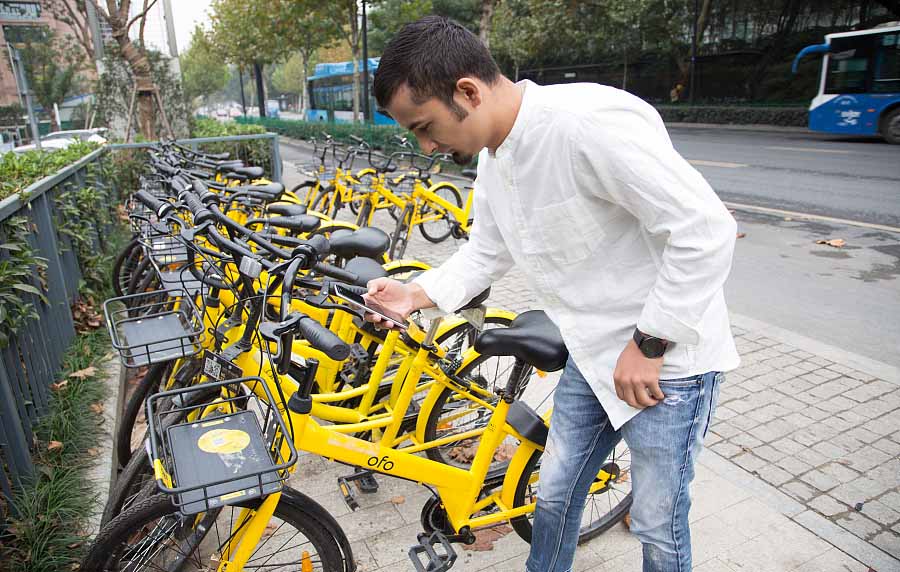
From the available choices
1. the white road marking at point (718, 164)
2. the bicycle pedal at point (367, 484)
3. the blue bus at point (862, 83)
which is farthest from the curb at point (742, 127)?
the bicycle pedal at point (367, 484)

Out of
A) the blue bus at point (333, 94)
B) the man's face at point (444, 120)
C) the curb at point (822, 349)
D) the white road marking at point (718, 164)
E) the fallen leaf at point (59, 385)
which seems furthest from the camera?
the blue bus at point (333, 94)

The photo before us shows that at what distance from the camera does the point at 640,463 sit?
1695 millimetres

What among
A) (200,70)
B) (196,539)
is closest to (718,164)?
(196,539)

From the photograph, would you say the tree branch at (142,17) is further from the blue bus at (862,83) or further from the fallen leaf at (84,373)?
the blue bus at (862,83)

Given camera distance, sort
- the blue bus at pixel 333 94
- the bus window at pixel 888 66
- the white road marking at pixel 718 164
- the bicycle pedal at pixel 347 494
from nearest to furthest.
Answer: the bicycle pedal at pixel 347 494, the white road marking at pixel 718 164, the bus window at pixel 888 66, the blue bus at pixel 333 94

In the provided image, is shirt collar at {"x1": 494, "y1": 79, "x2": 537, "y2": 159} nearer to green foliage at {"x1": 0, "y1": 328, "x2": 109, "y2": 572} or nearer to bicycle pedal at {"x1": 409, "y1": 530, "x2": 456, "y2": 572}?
bicycle pedal at {"x1": 409, "y1": 530, "x2": 456, "y2": 572}

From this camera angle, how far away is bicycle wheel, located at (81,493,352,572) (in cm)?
189

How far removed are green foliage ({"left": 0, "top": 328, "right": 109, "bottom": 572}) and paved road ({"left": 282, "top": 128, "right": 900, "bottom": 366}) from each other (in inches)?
188

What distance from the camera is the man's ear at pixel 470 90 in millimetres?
1442

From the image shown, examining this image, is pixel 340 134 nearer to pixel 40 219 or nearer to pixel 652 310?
pixel 40 219

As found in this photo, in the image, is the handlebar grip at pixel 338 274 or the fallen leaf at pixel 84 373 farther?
the fallen leaf at pixel 84 373

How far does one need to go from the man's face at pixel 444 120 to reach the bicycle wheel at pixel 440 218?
5835 millimetres

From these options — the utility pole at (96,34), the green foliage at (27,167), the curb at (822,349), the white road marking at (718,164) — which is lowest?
the curb at (822,349)

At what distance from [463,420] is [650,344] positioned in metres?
1.90
